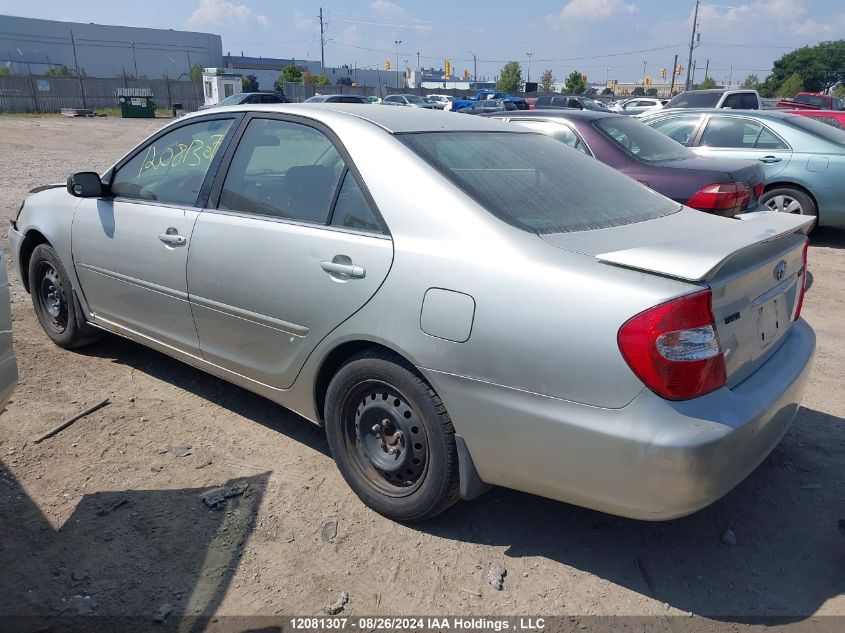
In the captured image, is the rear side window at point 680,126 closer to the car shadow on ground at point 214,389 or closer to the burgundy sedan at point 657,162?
the burgundy sedan at point 657,162

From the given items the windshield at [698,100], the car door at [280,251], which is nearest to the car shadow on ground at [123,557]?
the car door at [280,251]

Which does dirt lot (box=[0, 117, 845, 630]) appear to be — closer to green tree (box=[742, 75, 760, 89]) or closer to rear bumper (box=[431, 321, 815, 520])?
rear bumper (box=[431, 321, 815, 520])

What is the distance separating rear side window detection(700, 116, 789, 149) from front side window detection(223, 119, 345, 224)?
699 cm

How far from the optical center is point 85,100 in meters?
46.2

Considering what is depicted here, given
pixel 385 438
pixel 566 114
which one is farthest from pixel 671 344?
pixel 566 114

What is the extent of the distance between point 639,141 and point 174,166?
459 centimetres

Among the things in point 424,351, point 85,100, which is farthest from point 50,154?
point 85,100

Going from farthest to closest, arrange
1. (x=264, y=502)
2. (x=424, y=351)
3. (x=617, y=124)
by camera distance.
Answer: (x=617, y=124) → (x=264, y=502) → (x=424, y=351)

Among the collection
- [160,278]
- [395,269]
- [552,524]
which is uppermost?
[395,269]

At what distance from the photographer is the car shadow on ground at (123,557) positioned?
8.00 ft

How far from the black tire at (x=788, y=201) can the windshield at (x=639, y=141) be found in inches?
82.1

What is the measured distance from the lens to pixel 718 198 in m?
5.99

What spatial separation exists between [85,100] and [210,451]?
5005 cm

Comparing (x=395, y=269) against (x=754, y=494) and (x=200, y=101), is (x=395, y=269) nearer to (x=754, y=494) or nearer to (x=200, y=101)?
(x=754, y=494)
